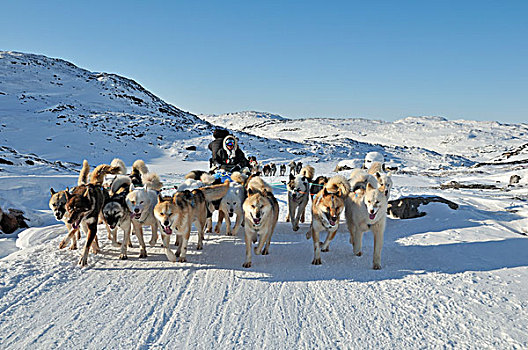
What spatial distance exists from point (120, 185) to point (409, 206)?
18.2 ft

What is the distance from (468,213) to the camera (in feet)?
23.0

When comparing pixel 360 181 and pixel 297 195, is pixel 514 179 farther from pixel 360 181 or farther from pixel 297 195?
pixel 297 195

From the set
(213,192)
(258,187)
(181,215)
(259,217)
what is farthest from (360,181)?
(181,215)

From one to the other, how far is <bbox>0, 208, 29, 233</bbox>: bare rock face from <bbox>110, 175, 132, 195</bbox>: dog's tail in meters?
2.82

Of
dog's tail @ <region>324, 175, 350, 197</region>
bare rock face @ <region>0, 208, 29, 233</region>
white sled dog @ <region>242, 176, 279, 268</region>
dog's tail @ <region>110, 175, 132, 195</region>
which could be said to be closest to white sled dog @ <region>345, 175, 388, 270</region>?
dog's tail @ <region>324, 175, 350, 197</region>

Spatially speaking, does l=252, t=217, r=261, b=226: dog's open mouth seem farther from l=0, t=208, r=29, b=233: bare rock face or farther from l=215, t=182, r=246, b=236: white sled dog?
l=0, t=208, r=29, b=233: bare rock face

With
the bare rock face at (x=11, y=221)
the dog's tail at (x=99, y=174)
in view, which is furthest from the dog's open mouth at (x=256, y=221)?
the bare rock face at (x=11, y=221)

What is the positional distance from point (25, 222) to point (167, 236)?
14.6 feet

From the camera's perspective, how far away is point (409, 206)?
7.34 m

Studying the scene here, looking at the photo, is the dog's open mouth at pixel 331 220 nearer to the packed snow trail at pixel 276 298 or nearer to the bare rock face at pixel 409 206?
the packed snow trail at pixel 276 298

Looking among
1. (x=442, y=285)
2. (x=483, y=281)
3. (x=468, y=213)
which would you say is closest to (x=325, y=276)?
(x=442, y=285)

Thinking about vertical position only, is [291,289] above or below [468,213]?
below

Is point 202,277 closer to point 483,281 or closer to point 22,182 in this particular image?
point 483,281

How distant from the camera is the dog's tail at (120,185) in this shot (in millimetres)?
5870
